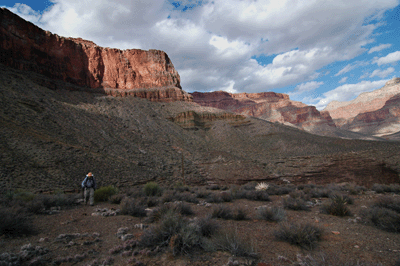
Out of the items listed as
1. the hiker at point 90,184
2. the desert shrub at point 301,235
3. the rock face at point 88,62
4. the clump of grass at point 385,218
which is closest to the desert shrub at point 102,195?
the hiker at point 90,184

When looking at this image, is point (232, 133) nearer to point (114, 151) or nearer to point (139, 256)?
point (114, 151)

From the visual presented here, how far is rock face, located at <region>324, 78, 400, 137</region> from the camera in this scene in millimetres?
113494

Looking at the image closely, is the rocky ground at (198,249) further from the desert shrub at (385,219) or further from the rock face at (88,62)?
the rock face at (88,62)

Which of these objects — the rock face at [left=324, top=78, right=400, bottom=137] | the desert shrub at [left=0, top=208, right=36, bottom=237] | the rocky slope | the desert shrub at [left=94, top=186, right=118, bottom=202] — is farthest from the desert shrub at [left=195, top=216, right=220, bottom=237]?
the rock face at [left=324, top=78, right=400, bottom=137]

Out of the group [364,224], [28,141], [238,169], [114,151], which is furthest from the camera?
[238,169]

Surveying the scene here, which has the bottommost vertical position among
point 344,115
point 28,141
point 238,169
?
point 238,169

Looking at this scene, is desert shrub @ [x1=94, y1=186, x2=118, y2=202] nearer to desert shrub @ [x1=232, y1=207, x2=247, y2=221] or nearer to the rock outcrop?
desert shrub @ [x1=232, y1=207, x2=247, y2=221]

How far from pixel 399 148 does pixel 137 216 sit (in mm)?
36030

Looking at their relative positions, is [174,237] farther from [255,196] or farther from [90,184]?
[255,196]

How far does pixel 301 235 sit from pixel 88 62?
58.2 metres

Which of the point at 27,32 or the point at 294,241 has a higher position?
the point at 27,32

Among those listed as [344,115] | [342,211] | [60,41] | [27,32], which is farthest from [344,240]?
[344,115]

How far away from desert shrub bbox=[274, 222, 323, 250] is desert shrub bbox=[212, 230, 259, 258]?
1.08 m

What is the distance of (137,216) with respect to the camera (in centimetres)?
741
